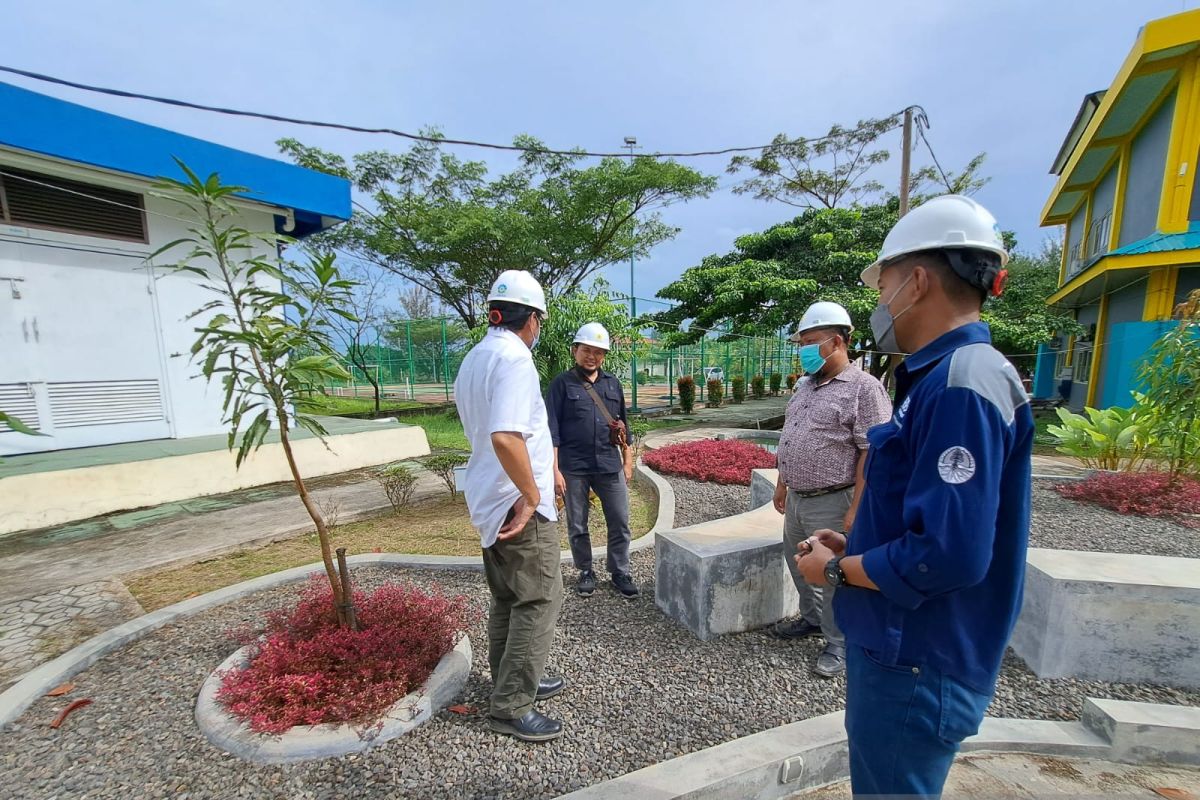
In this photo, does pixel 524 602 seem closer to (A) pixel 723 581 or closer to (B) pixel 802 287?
(A) pixel 723 581

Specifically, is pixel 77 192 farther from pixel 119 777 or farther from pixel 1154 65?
pixel 1154 65

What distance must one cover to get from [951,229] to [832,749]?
196cm

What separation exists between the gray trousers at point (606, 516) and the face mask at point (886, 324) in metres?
2.32

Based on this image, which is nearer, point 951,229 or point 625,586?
point 951,229

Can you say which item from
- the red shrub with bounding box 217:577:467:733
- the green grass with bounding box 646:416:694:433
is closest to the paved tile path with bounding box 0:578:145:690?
the red shrub with bounding box 217:577:467:733

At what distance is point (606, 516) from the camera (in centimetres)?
343

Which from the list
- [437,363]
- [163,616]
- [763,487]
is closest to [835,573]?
[763,487]

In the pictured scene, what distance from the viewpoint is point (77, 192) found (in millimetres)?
6016

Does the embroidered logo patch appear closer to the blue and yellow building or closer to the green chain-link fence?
the blue and yellow building

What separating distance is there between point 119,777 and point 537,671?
1.60 m

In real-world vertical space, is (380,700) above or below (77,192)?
below

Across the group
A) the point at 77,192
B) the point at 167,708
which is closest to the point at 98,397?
the point at 77,192

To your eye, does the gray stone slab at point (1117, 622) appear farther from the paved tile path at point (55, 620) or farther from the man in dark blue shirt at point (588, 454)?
the paved tile path at point (55, 620)

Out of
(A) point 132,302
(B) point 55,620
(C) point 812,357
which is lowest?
(B) point 55,620
